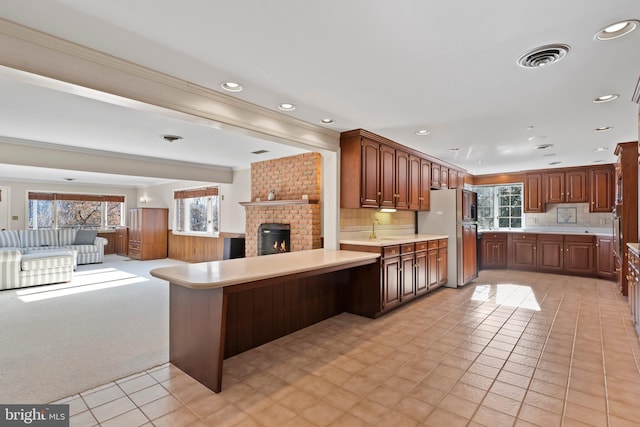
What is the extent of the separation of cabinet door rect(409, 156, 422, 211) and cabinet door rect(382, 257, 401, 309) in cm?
147

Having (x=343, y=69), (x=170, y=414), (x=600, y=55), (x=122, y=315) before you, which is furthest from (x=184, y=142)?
(x=600, y=55)

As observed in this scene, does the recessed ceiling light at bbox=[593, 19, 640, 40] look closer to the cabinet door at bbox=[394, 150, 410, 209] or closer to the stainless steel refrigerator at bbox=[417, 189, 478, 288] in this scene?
the cabinet door at bbox=[394, 150, 410, 209]

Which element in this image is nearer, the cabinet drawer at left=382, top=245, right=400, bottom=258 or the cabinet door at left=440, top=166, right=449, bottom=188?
the cabinet drawer at left=382, top=245, right=400, bottom=258

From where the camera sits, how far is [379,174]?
4.44 metres

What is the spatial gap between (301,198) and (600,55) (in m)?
4.07

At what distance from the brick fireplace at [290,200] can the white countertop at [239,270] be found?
6.16 ft

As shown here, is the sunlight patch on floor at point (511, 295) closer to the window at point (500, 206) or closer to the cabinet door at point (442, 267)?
the cabinet door at point (442, 267)

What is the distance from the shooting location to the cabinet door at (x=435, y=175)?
19.5ft

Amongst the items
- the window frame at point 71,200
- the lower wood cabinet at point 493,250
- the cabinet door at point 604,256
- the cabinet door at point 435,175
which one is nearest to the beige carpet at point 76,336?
the cabinet door at point 435,175

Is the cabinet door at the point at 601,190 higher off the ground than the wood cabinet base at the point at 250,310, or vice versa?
the cabinet door at the point at 601,190

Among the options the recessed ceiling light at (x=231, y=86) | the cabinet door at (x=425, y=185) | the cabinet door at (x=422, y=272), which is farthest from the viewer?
the cabinet door at (x=425, y=185)

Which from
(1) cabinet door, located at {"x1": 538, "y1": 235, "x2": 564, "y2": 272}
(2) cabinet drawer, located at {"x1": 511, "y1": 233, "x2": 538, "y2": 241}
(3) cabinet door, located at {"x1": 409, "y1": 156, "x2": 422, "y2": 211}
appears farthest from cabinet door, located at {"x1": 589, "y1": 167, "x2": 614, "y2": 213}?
(3) cabinet door, located at {"x1": 409, "y1": 156, "x2": 422, "y2": 211}

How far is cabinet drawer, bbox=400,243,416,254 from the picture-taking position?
4252mm

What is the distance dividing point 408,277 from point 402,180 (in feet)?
4.99
